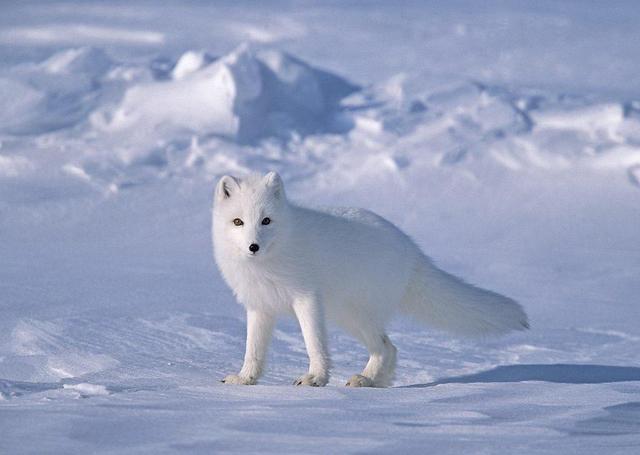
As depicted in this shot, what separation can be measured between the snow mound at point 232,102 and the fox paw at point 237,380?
4481mm

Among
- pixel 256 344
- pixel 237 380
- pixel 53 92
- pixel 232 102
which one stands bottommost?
pixel 237 380

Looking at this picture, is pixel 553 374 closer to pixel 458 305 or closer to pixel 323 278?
pixel 458 305

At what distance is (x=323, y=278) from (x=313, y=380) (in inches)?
14.3

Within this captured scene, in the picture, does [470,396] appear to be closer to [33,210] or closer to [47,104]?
[33,210]

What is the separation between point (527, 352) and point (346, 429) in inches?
81.6

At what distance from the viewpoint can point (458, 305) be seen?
336 centimetres

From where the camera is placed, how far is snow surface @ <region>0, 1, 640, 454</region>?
6.97 ft

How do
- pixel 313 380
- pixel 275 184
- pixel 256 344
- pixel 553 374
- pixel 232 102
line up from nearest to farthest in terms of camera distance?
1. pixel 313 380
2. pixel 275 184
3. pixel 256 344
4. pixel 553 374
5. pixel 232 102

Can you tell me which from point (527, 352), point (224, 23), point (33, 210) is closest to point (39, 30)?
point (224, 23)

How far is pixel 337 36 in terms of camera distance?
10.5 metres

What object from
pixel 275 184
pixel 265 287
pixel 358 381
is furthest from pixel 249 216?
pixel 358 381

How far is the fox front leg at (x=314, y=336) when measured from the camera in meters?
2.96

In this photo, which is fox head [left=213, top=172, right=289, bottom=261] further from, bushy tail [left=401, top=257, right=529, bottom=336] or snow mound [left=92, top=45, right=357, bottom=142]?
snow mound [left=92, top=45, right=357, bottom=142]

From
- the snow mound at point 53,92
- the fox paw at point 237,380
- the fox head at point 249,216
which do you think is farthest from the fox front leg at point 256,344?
the snow mound at point 53,92
